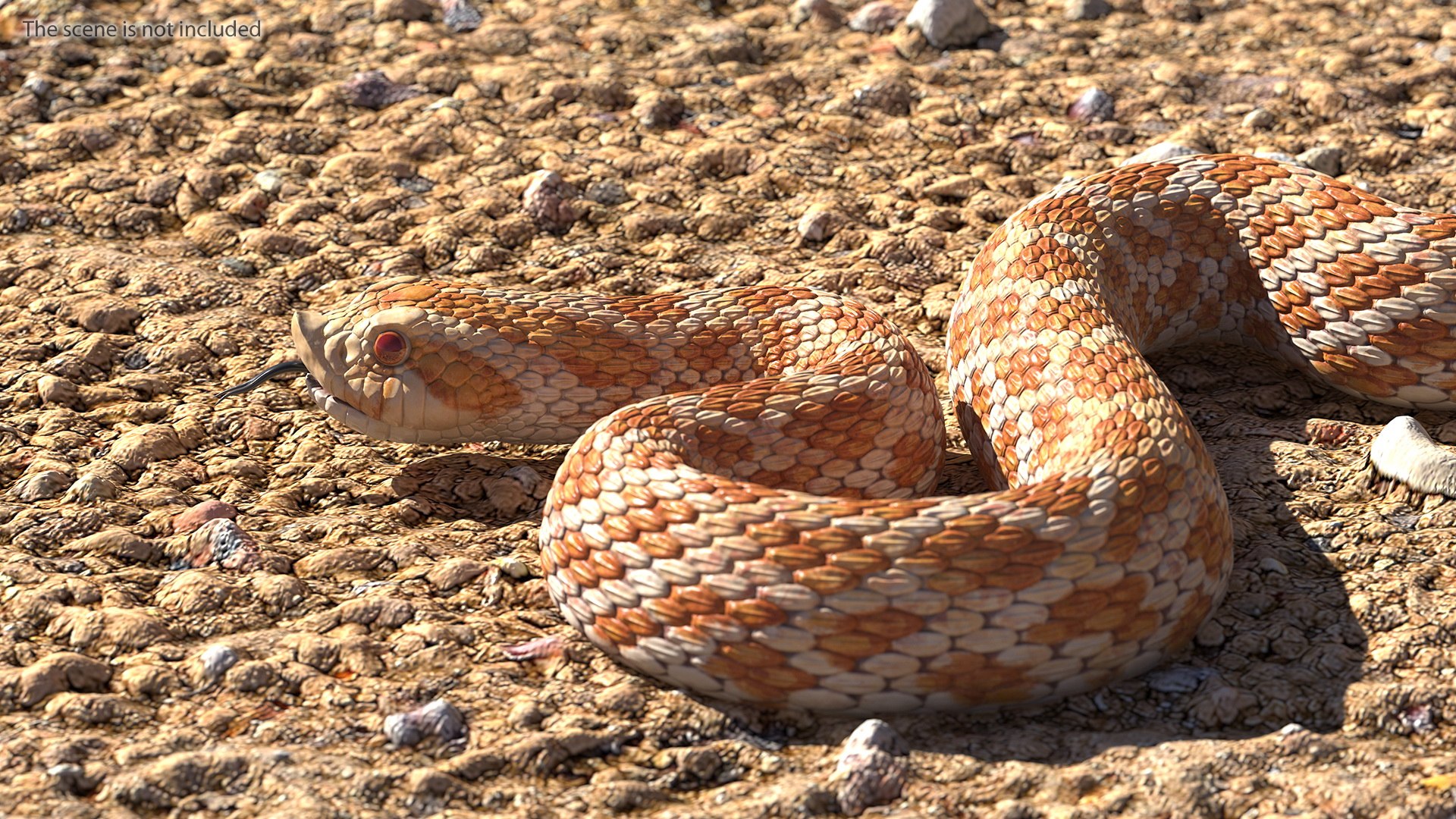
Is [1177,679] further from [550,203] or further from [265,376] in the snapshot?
[550,203]

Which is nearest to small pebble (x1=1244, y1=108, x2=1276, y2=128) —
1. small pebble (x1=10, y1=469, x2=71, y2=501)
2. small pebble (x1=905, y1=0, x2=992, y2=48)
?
small pebble (x1=905, y1=0, x2=992, y2=48)

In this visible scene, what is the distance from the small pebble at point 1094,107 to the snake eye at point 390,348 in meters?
4.16

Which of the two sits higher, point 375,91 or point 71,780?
point 375,91

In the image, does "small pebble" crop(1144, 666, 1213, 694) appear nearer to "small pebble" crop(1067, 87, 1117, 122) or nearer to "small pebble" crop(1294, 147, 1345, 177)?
"small pebble" crop(1294, 147, 1345, 177)

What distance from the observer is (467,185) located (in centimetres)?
716

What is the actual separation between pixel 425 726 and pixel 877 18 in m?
5.83

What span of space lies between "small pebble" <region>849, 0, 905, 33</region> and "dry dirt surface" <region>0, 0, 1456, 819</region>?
0.10 ft

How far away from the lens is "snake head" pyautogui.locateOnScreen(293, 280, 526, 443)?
5.00m

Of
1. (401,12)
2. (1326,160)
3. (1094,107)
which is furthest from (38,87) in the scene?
(1326,160)

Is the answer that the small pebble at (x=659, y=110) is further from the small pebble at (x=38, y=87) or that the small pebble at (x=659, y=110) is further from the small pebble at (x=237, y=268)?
the small pebble at (x=38, y=87)

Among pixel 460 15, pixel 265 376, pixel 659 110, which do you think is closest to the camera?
pixel 265 376

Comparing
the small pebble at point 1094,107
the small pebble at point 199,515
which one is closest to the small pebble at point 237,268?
the small pebble at point 199,515

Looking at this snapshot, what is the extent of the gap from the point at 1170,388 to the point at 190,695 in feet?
12.2

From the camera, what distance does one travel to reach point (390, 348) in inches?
197
